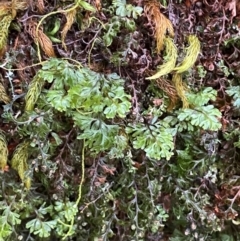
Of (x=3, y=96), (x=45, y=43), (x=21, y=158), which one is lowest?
(x=21, y=158)

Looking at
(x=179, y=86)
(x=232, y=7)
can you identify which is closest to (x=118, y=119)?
(x=179, y=86)

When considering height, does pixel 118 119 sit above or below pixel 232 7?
below

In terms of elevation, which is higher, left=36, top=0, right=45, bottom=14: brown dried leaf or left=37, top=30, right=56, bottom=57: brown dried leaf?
left=36, top=0, right=45, bottom=14: brown dried leaf

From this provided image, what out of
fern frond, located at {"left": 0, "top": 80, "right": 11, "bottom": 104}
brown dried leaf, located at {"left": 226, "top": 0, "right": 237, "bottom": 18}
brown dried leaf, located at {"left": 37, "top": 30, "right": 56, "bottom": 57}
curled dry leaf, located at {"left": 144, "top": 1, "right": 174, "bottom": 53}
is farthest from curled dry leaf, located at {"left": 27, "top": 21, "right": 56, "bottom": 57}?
brown dried leaf, located at {"left": 226, "top": 0, "right": 237, "bottom": 18}

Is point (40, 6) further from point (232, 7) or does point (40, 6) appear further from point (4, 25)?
point (232, 7)

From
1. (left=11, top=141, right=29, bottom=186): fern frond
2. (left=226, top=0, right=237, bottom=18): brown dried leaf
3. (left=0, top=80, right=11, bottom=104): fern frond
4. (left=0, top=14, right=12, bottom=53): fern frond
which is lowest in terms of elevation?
(left=11, top=141, right=29, bottom=186): fern frond

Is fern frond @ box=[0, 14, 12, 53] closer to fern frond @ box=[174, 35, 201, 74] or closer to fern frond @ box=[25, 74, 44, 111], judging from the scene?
fern frond @ box=[25, 74, 44, 111]

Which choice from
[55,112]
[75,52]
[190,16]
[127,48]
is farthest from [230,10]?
[55,112]

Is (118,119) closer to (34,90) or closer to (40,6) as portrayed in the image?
(34,90)
